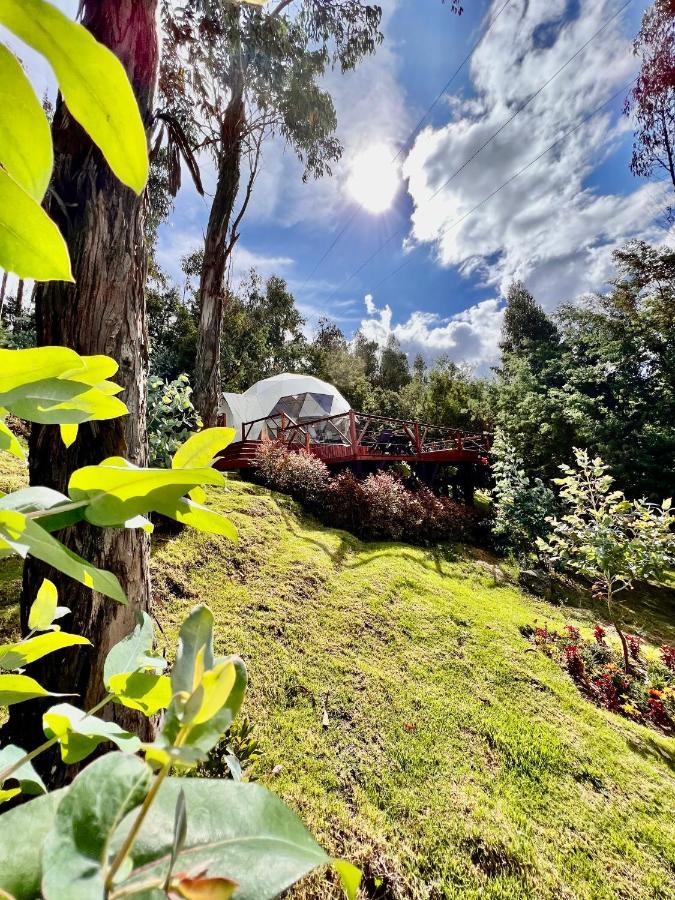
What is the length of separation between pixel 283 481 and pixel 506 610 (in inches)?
145

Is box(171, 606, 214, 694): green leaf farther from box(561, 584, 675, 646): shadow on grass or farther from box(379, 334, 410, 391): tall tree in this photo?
box(379, 334, 410, 391): tall tree

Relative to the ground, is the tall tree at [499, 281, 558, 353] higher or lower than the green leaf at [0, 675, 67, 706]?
higher

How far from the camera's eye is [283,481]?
6387mm

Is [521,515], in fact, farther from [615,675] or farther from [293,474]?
[293,474]

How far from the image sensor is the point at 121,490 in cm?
29

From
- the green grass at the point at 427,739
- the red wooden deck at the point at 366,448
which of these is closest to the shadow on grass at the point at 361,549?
the green grass at the point at 427,739

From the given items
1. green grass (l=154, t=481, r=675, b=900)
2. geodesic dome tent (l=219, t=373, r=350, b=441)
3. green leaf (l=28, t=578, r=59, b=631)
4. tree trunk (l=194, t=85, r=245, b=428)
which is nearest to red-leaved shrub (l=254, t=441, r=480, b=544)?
tree trunk (l=194, t=85, r=245, b=428)

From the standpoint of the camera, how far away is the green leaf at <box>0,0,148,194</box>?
0.17 m

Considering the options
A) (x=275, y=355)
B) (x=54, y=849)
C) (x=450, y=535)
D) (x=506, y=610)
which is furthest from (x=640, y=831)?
A: (x=275, y=355)

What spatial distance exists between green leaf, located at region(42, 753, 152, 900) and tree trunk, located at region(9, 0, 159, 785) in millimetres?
1075

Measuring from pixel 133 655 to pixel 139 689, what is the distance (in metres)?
0.07

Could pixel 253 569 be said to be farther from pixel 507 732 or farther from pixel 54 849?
pixel 54 849

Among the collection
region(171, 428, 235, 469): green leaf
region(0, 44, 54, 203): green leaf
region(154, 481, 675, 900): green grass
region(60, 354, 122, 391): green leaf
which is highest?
region(0, 44, 54, 203): green leaf

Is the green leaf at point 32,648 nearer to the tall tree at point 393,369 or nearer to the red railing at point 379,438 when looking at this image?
the red railing at point 379,438
